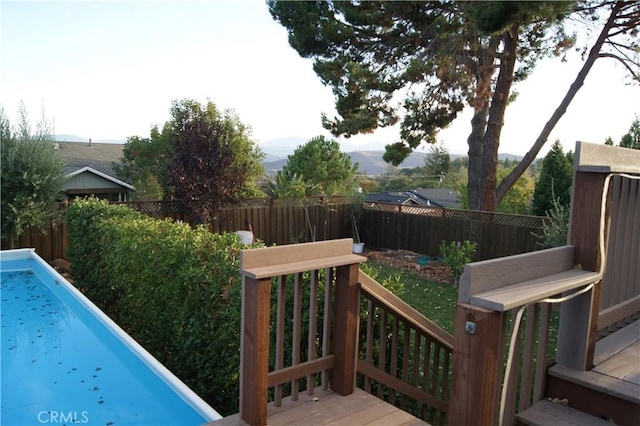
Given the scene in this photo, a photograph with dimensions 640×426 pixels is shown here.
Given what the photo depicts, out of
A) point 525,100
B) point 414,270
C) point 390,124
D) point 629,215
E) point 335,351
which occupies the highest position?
point 525,100

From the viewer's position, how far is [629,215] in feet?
8.55

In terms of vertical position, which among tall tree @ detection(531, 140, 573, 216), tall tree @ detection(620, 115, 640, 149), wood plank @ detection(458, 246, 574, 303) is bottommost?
wood plank @ detection(458, 246, 574, 303)

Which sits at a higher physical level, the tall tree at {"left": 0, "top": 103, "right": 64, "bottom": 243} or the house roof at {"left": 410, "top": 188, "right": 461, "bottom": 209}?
the tall tree at {"left": 0, "top": 103, "right": 64, "bottom": 243}

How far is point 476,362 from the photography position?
157 centimetres

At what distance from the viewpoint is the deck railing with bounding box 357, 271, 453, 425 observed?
255cm

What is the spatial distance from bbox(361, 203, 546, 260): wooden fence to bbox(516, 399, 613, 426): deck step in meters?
6.78

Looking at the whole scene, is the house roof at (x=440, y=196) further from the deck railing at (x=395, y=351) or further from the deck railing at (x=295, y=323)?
the deck railing at (x=295, y=323)

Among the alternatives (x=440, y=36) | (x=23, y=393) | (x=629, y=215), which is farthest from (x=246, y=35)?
(x=629, y=215)

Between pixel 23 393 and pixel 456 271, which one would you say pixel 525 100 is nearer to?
pixel 456 271

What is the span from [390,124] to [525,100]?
3484 mm

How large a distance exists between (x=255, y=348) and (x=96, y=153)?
859 inches

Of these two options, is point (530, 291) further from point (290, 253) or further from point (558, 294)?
point (290, 253)

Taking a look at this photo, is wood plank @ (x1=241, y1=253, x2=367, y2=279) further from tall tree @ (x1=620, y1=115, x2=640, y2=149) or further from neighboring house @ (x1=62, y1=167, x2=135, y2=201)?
neighboring house @ (x1=62, y1=167, x2=135, y2=201)

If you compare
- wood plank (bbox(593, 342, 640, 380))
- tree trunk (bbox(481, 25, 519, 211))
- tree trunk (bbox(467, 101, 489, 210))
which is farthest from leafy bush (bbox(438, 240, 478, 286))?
wood plank (bbox(593, 342, 640, 380))
